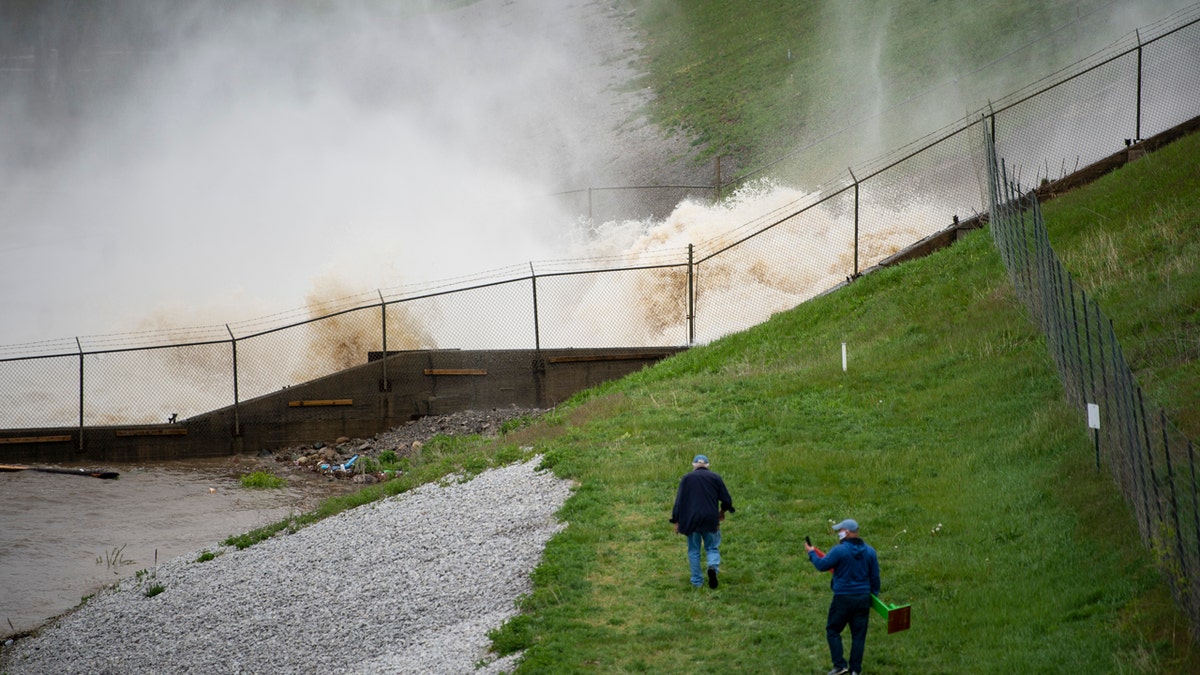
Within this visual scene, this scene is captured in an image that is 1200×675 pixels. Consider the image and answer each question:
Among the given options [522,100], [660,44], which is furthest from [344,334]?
[660,44]

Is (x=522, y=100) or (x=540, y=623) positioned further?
(x=522, y=100)

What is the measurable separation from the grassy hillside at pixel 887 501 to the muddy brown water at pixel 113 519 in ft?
17.6

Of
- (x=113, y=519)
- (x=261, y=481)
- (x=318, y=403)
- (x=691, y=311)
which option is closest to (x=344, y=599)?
(x=113, y=519)

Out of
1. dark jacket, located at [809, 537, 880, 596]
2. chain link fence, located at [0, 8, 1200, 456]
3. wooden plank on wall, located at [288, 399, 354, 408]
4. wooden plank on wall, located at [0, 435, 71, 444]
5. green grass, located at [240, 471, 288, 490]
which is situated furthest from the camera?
chain link fence, located at [0, 8, 1200, 456]

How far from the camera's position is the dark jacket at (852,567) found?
362 inches

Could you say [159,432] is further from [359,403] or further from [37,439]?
[359,403]

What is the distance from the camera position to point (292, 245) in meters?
44.5

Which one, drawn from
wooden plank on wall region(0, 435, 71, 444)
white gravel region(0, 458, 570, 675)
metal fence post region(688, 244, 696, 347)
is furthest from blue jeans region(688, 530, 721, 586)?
wooden plank on wall region(0, 435, 71, 444)

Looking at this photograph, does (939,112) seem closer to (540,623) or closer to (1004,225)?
(1004,225)

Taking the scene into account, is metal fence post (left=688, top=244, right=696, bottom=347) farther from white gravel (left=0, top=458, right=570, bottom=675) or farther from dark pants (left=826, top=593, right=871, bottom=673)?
dark pants (left=826, top=593, right=871, bottom=673)

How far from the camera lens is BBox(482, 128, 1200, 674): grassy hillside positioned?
32.6 ft

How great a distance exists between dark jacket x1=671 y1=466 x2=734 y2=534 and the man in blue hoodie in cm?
207

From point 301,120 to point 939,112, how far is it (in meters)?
31.0

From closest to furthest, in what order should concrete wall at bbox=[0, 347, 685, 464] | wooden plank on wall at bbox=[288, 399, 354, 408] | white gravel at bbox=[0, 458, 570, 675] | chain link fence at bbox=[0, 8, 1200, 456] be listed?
white gravel at bbox=[0, 458, 570, 675], concrete wall at bbox=[0, 347, 685, 464], wooden plank on wall at bbox=[288, 399, 354, 408], chain link fence at bbox=[0, 8, 1200, 456]
